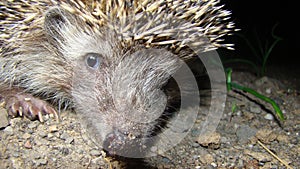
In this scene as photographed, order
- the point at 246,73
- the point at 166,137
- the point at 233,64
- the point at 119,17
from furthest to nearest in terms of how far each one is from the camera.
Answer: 1. the point at 233,64
2. the point at 246,73
3. the point at 166,137
4. the point at 119,17

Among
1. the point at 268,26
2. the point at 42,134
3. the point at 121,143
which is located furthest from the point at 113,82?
the point at 268,26

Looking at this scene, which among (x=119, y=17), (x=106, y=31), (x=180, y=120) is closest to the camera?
(x=119, y=17)

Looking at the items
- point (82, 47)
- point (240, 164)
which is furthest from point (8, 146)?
point (240, 164)

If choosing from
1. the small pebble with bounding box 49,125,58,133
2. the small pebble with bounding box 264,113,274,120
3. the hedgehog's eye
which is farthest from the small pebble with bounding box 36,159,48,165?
the small pebble with bounding box 264,113,274,120

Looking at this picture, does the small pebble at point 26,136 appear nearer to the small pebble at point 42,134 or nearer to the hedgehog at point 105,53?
the small pebble at point 42,134

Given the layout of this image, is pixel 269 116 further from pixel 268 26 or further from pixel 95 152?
pixel 268 26

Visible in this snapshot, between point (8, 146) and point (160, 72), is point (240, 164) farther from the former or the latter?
point (8, 146)

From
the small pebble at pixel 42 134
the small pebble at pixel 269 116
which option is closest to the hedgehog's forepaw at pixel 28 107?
the small pebble at pixel 42 134
